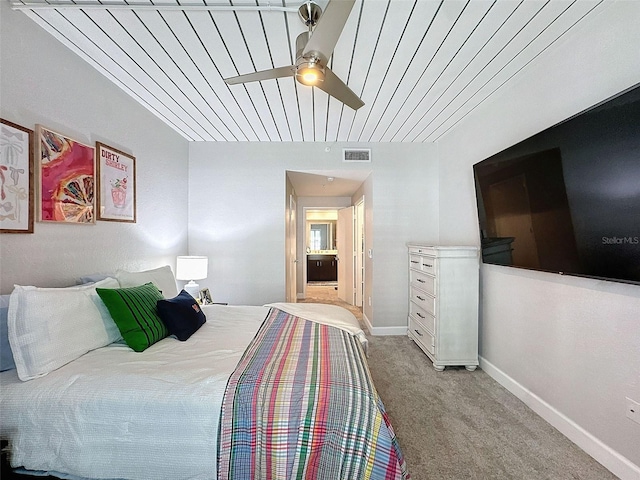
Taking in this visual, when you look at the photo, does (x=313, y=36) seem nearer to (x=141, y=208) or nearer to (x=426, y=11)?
(x=426, y=11)

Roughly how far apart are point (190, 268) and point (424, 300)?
2.63 m

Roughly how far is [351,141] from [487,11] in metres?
2.19

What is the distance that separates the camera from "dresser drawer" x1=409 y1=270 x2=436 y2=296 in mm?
2854

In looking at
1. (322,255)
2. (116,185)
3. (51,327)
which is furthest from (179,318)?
(322,255)

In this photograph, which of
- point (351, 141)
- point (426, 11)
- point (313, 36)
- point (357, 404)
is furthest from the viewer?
point (351, 141)

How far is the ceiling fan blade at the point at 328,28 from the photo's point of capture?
1173 mm

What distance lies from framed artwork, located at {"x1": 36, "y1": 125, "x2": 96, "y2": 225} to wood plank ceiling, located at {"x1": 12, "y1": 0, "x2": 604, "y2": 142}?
0.68 metres

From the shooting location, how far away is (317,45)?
52.6 inches

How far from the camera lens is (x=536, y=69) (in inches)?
80.3

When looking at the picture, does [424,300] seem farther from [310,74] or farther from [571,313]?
[310,74]

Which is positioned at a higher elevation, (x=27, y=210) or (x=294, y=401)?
(x=27, y=210)

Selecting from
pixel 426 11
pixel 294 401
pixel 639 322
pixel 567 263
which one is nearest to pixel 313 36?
pixel 426 11

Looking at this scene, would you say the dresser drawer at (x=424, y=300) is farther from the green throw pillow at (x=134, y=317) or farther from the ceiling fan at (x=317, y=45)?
the green throw pillow at (x=134, y=317)

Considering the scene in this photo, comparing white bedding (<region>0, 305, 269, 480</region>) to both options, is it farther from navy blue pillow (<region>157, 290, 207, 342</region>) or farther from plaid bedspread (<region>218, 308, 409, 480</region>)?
navy blue pillow (<region>157, 290, 207, 342</region>)
